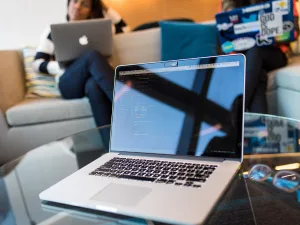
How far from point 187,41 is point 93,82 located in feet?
2.45

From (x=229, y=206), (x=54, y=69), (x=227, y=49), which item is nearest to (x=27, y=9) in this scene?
(x=54, y=69)

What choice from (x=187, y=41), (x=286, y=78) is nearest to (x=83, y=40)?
(x=187, y=41)

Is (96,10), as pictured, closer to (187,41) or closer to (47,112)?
(187,41)

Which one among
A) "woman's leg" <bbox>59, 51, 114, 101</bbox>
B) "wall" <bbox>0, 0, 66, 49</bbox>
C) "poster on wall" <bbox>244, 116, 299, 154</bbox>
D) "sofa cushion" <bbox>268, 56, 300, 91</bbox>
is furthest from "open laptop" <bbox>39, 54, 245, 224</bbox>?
"wall" <bbox>0, 0, 66, 49</bbox>

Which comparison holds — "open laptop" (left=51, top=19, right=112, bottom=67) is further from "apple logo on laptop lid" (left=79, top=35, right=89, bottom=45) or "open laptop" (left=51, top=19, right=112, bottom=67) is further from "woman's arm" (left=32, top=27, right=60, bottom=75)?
"woman's arm" (left=32, top=27, right=60, bottom=75)

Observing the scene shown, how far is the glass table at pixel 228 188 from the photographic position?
0.54 metres

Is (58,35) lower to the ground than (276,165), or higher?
higher

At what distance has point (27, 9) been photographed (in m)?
2.48

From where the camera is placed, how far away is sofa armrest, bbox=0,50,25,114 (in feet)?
5.92

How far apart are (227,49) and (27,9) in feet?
5.87

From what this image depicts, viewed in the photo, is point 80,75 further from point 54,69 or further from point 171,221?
point 171,221

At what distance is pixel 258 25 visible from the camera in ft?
5.41

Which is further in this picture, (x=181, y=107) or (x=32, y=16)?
(x=32, y=16)

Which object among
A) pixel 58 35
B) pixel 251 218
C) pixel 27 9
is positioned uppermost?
pixel 27 9
